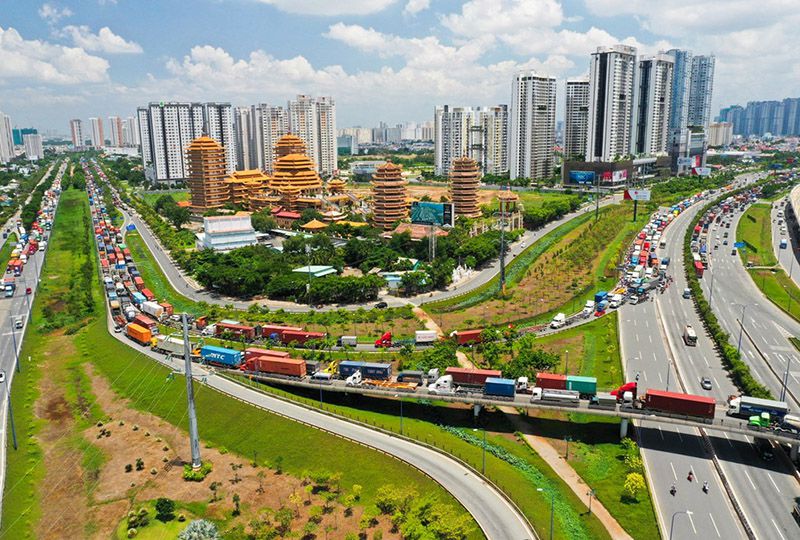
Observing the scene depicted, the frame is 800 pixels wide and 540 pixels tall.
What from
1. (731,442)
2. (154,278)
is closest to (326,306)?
(154,278)

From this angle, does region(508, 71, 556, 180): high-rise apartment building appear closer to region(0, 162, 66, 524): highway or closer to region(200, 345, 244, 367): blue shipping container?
region(0, 162, 66, 524): highway

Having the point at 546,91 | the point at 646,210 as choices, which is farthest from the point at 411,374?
the point at 546,91

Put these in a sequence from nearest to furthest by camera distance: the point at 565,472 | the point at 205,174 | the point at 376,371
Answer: the point at 565,472
the point at 376,371
the point at 205,174

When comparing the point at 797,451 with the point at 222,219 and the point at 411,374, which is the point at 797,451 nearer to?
the point at 411,374

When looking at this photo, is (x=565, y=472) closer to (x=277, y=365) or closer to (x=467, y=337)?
(x=467, y=337)

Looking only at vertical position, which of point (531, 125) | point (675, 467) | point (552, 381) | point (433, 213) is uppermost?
point (531, 125)

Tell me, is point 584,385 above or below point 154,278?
above

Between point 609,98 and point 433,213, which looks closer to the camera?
point 433,213

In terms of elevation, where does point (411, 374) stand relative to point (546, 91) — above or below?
below
